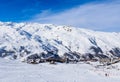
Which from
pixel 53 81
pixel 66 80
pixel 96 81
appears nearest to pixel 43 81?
pixel 53 81

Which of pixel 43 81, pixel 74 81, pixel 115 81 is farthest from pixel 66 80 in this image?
pixel 115 81

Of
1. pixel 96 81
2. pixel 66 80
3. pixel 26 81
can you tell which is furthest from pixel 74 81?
pixel 26 81

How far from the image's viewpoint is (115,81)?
3791cm

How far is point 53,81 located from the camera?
33875 millimetres

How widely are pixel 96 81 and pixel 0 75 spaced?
1118 centimetres

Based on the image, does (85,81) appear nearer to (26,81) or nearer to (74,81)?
(74,81)

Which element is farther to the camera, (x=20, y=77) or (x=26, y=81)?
(x=20, y=77)

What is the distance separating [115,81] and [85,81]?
4.35 metres

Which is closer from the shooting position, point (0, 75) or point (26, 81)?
point (26, 81)

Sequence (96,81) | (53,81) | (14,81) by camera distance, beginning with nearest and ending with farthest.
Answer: (14,81) < (53,81) < (96,81)

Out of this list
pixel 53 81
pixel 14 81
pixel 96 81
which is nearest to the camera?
pixel 14 81

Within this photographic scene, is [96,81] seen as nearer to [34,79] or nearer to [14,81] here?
[34,79]

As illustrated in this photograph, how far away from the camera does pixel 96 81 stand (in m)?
36.8

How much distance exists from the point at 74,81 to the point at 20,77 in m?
6.03
